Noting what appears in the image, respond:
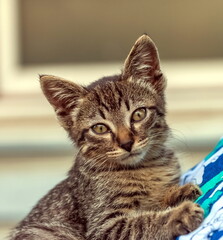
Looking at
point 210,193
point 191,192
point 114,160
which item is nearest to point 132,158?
point 114,160

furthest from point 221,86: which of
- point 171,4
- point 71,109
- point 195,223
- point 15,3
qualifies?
point 195,223

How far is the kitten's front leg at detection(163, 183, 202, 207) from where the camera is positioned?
2821 millimetres

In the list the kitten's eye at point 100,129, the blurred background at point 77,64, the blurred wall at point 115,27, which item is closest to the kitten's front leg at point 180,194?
the kitten's eye at point 100,129

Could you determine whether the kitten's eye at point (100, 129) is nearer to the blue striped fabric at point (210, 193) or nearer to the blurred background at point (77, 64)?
the blue striped fabric at point (210, 193)

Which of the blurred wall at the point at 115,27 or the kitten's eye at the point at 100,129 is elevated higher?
the blurred wall at the point at 115,27

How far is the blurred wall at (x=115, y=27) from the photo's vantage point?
520cm

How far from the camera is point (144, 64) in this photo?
314 centimetres

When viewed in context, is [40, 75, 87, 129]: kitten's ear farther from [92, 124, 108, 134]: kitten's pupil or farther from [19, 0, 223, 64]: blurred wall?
[19, 0, 223, 64]: blurred wall

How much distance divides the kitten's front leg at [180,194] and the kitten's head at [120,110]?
0.67 feet

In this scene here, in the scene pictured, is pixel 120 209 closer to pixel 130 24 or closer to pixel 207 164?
pixel 207 164

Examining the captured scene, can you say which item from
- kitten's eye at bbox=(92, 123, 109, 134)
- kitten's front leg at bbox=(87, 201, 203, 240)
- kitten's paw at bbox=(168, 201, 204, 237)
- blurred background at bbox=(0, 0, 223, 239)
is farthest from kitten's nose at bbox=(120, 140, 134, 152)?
blurred background at bbox=(0, 0, 223, 239)

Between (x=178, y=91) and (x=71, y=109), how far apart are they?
222cm

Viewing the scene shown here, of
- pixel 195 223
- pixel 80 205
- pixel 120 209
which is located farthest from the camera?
→ pixel 80 205

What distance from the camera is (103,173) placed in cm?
304
